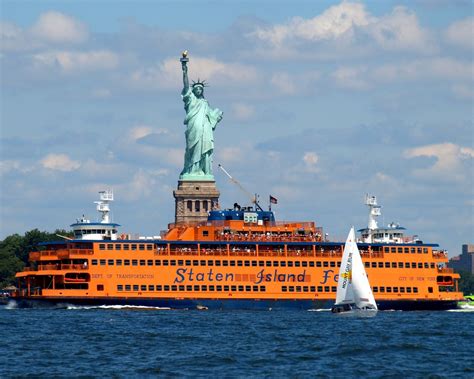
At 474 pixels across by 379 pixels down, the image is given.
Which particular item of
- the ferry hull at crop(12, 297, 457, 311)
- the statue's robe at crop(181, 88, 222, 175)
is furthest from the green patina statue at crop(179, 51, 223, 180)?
the ferry hull at crop(12, 297, 457, 311)

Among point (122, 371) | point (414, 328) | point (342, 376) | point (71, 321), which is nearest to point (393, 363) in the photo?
point (342, 376)

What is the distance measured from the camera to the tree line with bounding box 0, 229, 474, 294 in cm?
17138

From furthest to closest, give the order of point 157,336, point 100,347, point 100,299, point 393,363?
point 100,299, point 157,336, point 100,347, point 393,363

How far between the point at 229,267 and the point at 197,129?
4541cm

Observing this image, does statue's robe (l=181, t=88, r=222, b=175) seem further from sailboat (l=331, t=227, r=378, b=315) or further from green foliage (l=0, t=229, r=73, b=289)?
sailboat (l=331, t=227, r=378, b=315)

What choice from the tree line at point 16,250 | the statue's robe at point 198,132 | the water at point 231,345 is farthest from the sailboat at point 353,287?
the tree line at point 16,250

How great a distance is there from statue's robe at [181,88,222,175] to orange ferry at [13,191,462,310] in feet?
127

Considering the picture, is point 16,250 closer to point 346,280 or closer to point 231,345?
point 346,280

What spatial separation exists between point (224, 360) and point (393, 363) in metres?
8.33

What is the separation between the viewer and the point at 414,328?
93.2 meters

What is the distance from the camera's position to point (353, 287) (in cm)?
10600

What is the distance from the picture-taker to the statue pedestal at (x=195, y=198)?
164 meters

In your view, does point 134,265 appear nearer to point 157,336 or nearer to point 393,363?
point 157,336

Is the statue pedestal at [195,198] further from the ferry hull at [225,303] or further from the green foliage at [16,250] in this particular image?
the ferry hull at [225,303]
